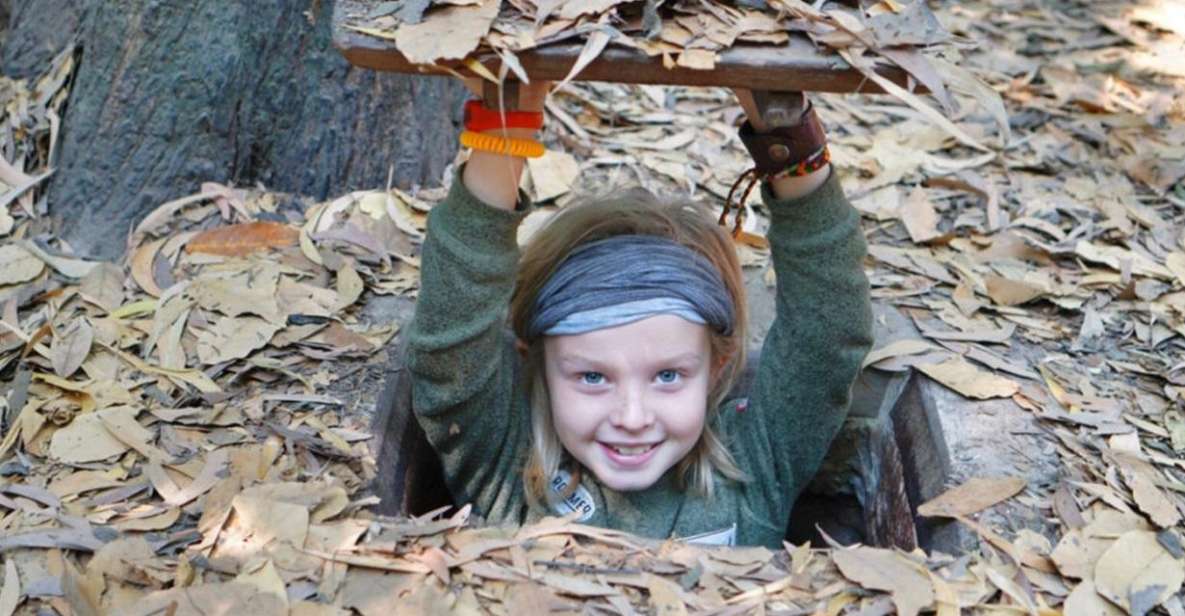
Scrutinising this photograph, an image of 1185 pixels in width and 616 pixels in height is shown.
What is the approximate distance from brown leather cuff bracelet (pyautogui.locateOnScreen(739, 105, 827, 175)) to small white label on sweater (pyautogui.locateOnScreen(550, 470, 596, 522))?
2.49ft

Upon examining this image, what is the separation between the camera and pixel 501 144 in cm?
228

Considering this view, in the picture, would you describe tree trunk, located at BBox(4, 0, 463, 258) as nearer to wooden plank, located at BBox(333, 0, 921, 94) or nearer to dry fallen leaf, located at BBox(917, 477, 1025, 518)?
wooden plank, located at BBox(333, 0, 921, 94)

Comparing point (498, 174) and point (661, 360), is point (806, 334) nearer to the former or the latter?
point (661, 360)

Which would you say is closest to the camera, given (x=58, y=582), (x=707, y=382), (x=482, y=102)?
(x=58, y=582)

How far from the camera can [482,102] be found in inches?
89.7

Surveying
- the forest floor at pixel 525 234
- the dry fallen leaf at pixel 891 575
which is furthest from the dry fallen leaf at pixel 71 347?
the dry fallen leaf at pixel 891 575

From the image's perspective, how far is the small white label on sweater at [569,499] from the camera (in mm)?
2781

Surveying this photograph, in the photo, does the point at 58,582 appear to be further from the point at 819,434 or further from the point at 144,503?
the point at 819,434

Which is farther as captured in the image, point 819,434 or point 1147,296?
point 1147,296

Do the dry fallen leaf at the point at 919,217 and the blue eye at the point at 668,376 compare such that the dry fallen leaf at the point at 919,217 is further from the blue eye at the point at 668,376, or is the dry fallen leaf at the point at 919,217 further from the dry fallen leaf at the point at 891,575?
the dry fallen leaf at the point at 891,575

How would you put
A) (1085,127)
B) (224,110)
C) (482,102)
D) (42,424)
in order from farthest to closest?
(1085,127)
(224,110)
(42,424)
(482,102)

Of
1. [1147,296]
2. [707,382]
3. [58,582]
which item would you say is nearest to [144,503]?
[58,582]

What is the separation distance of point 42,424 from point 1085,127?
3094 millimetres

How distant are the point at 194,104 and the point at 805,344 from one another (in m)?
1.57
